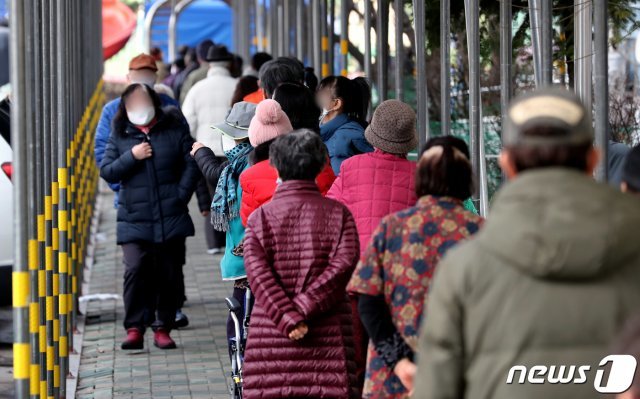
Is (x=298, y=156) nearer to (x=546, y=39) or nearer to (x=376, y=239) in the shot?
(x=376, y=239)

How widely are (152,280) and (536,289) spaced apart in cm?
630

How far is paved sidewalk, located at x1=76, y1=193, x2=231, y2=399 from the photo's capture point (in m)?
8.22

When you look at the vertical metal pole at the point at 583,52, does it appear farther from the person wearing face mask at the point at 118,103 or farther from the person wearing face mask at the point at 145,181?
the person wearing face mask at the point at 118,103

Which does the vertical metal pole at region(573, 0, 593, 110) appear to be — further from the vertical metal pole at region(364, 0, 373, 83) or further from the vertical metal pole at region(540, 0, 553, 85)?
the vertical metal pole at region(364, 0, 373, 83)

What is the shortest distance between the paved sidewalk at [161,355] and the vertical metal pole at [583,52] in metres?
2.54

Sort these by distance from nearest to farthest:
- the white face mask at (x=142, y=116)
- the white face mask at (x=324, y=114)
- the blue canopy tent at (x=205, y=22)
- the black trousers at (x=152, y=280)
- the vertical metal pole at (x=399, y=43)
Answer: the white face mask at (x=324, y=114) < the white face mask at (x=142, y=116) < the black trousers at (x=152, y=280) < the vertical metal pole at (x=399, y=43) < the blue canopy tent at (x=205, y=22)

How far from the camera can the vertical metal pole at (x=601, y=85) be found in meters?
5.43

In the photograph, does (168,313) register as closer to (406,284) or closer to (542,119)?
(406,284)

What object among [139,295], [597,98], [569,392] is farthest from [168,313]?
[569,392]

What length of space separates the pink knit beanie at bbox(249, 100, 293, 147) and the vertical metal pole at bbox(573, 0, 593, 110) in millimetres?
1618

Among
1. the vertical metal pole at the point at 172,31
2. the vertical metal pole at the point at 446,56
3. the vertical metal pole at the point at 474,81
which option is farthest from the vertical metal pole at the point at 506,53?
the vertical metal pole at the point at 172,31

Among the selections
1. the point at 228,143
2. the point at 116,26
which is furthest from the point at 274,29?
the point at 228,143

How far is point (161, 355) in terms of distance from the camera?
30.4 ft

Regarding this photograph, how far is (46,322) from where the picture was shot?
7.01m
